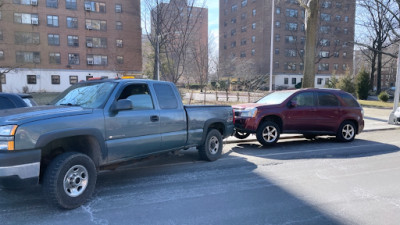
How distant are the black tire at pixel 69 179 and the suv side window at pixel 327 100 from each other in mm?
7530

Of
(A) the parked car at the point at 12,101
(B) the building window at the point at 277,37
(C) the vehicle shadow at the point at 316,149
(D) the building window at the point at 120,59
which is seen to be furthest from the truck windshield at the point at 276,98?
(B) the building window at the point at 277,37

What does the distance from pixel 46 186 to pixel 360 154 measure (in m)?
7.54

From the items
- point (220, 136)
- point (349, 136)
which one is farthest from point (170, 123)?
point (349, 136)

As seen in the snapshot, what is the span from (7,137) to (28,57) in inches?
1926

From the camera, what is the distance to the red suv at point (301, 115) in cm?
827

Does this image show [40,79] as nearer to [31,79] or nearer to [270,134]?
[31,79]

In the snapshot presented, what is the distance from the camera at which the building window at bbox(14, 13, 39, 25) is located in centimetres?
4302

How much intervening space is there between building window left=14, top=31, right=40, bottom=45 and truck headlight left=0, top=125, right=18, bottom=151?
160 feet

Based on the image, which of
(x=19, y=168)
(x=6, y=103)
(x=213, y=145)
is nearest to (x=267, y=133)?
(x=213, y=145)

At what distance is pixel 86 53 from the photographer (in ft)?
156

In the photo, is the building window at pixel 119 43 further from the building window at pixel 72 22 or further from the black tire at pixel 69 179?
the black tire at pixel 69 179

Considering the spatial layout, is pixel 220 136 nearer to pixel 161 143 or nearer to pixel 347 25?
pixel 161 143

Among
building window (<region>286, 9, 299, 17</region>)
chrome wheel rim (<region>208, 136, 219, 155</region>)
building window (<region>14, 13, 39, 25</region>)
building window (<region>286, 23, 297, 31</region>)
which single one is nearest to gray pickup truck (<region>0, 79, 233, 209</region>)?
chrome wheel rim (<region>208, 136, 219, 155</region>)

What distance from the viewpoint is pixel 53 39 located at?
148 feet
